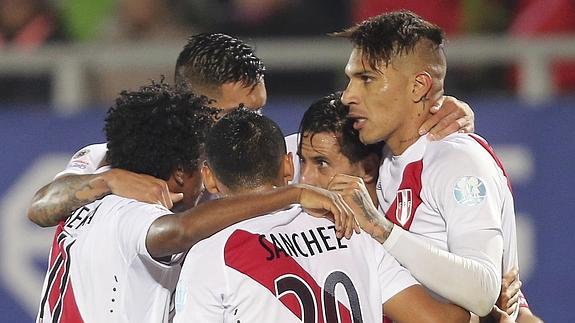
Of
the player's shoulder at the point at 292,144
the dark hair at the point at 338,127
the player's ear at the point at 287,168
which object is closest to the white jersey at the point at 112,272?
the player's ear at the point at 287,168

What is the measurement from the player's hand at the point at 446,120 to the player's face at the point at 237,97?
89 centimetres

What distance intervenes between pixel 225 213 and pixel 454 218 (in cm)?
79

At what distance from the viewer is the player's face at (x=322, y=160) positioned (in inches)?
179

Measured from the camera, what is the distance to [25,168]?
7.27 metres

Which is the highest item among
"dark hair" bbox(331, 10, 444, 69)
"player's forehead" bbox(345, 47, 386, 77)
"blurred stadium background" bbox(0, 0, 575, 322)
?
"dark hair" bbox(331, 10, 444, 69)

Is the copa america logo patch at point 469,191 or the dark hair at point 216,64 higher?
the dark hair at point 216,64

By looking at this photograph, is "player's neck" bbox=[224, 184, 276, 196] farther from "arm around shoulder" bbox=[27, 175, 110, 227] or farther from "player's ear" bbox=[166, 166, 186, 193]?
"arm around shoulder" bbox=[27, 175, 110, 227]

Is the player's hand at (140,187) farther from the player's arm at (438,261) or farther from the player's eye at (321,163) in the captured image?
the player's eye at (321,163)

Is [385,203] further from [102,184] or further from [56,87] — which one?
[56,87]

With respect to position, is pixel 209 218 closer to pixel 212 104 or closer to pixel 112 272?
pixel 112 272

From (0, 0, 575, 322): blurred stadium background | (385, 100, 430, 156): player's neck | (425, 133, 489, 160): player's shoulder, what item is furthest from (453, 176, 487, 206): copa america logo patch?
(0, 0, 575, 322): blurred stadium background

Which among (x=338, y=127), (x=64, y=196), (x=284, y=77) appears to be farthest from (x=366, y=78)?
(x=284, y=77)

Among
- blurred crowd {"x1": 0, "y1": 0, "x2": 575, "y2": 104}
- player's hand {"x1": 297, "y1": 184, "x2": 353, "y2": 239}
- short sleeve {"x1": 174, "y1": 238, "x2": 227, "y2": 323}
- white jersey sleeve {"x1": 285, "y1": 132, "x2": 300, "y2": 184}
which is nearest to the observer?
short sleeve {"x1": 174, "y1": 238, "x2": 227, "y2": 323}

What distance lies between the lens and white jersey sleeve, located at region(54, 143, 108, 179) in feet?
14.9
